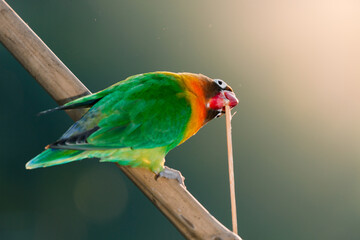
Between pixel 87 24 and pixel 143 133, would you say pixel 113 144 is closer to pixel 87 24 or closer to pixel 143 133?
pixel 143 133

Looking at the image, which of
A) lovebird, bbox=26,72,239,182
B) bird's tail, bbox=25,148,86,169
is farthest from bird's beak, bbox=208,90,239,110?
bird's tail, bbox=25,148,86,169

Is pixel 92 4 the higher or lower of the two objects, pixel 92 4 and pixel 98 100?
the higher

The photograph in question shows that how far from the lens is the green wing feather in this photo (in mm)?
608

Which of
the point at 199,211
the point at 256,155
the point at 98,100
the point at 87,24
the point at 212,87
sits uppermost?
the point at 87,24

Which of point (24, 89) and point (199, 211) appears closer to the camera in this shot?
point (199, 211)

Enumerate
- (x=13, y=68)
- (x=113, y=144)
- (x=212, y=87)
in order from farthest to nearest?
(x=13, y=68), (x=212, y=87), (x=113, y=144)

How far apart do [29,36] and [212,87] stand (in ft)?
1.19

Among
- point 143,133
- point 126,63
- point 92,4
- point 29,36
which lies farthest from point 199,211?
point 92,4

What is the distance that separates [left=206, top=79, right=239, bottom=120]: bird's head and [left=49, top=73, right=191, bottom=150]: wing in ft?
0.19

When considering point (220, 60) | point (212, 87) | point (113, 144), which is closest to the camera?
point (113, 144)

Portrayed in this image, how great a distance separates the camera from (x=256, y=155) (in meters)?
1.43

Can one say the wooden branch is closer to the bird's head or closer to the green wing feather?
the green wing feather

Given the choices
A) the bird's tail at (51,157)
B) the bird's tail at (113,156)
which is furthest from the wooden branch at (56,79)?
the bird's tail at (51,157)

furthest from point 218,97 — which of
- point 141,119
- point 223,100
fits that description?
point 141,119
